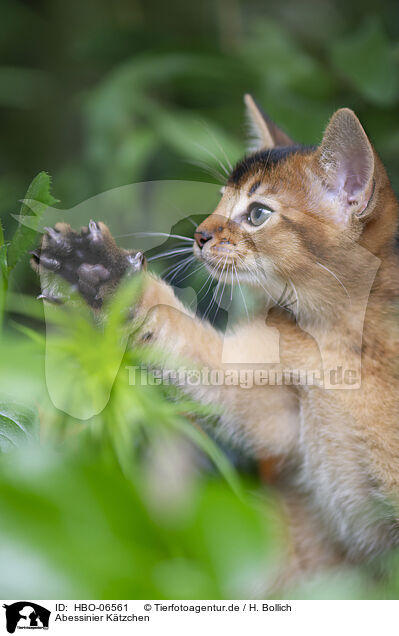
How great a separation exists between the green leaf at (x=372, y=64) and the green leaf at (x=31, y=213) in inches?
24.2

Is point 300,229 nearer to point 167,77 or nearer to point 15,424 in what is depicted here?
point 15,424

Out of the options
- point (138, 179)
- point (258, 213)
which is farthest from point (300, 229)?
point (138, 179)

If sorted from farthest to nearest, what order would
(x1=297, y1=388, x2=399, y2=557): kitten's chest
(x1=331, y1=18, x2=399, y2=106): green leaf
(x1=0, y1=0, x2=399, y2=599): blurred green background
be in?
(x1=331, y1=18, x2=399, y2=106): green leaf
(x1=297, y1=388, x2=399, y2=557): kitten's chest
(x1=0, y1=0, x2=399, y2=599): blurred green background

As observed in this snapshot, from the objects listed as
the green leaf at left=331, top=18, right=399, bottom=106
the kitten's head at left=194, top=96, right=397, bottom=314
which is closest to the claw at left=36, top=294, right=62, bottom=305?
the kitten's head at left=194, top=96, right=397, bottom=314

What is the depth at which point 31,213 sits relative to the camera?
0.46 m

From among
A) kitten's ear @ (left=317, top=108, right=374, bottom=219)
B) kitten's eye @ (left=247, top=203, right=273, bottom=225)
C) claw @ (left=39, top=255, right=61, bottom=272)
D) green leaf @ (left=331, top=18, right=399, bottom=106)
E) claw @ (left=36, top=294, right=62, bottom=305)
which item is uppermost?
green leaf @ (left=331, top=18, right=399, bottom=106)

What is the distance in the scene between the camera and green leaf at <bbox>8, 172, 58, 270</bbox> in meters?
0.45
